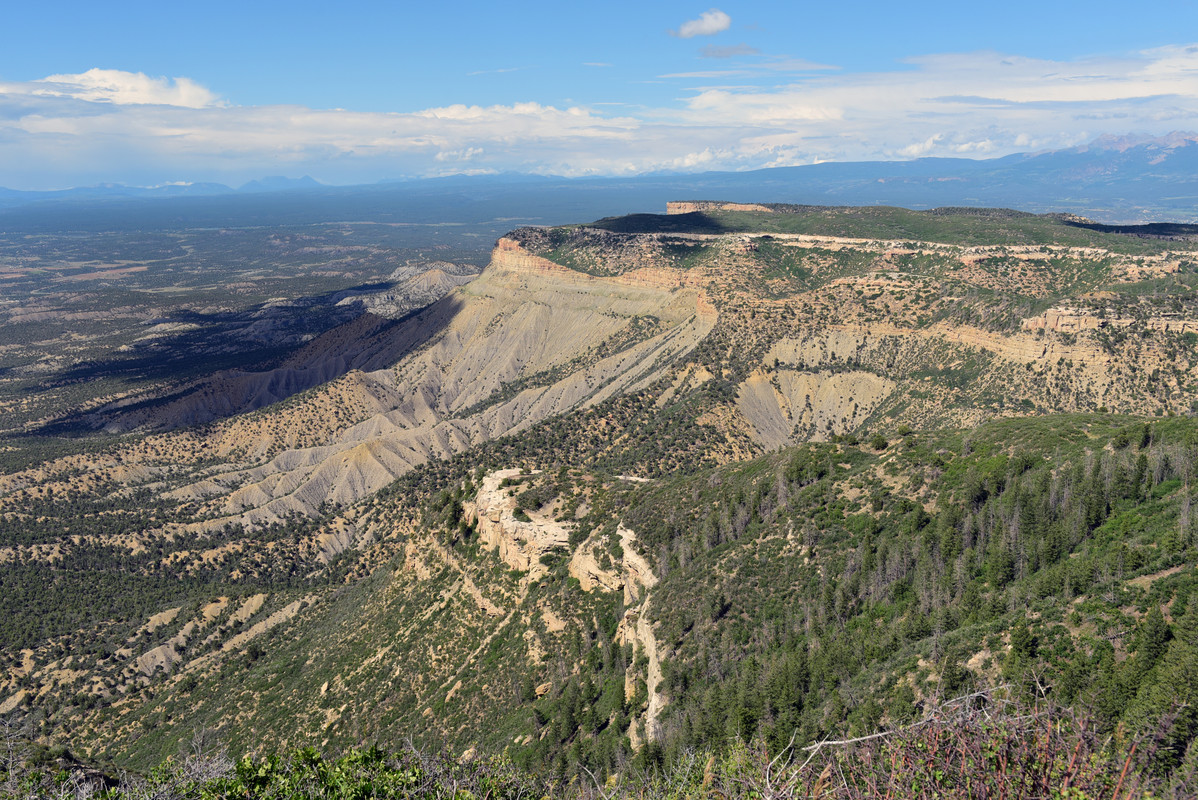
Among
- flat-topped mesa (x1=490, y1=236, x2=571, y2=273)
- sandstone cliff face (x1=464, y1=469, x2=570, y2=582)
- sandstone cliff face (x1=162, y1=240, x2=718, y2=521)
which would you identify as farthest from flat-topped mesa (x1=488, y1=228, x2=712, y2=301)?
sandstone cliff face (x1=464, y1=469, x2=570, y2=582)

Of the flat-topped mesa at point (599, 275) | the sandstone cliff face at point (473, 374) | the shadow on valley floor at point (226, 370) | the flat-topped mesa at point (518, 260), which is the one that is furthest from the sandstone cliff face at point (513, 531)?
the shadow on valley floor at point (226, 370)

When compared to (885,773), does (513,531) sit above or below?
below

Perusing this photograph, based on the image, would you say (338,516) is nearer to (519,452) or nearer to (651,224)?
(519,452)

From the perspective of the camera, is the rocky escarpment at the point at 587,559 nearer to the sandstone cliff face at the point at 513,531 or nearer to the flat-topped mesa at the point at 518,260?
the sandstone cliff face at the point at 513,531

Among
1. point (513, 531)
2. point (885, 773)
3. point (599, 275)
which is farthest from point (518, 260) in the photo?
point (885, 773)

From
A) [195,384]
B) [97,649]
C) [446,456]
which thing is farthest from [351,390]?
[97,649]

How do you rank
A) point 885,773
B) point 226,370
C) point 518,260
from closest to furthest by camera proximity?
point 885,773, point 518,260, point 226,370

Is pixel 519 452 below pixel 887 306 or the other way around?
below

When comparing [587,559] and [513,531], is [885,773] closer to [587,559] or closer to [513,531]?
[587,559]
